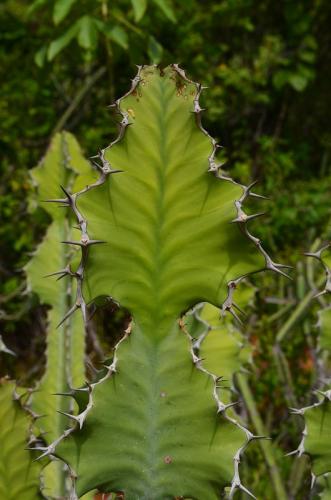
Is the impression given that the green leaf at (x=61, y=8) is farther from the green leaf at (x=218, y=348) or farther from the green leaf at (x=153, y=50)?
the green leaf at (x=218, y=348)

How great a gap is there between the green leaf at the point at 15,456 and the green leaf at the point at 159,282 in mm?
253

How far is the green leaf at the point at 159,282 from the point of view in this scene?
1132mm

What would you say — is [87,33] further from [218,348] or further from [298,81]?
[298,81]

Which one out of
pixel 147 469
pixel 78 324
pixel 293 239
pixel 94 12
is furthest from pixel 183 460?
pixel 293 239

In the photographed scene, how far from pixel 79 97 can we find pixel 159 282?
125 inches

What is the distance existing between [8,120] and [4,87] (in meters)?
0.30

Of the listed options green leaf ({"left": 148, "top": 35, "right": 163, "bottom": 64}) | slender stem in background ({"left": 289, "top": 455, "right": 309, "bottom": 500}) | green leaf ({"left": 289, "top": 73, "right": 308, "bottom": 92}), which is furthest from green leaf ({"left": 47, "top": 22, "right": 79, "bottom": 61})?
green leaf ({"left": 289, "top": 73, "right": 308, "bottom": 92})

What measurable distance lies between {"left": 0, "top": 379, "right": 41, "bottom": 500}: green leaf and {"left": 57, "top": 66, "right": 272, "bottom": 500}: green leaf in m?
0.25

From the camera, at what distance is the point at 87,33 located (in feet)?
9.13

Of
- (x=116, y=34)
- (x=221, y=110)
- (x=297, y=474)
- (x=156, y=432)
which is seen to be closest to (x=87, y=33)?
(x=116, y=34)

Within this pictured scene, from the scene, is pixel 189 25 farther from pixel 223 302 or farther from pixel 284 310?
pixel 223 302

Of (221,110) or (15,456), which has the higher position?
(221,110)

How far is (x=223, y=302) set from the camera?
44.9 inches

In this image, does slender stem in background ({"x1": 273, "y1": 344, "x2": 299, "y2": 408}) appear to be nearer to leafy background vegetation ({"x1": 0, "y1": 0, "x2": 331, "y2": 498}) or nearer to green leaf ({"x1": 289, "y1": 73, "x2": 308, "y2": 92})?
leafy background vegetation ({"x1": 0, "y1": 0, "x2": 331, "y2": 498})
